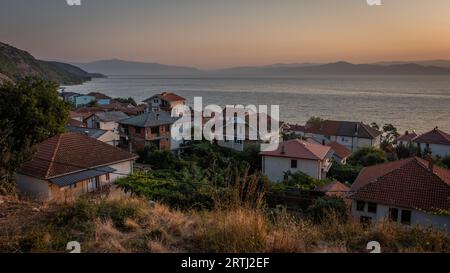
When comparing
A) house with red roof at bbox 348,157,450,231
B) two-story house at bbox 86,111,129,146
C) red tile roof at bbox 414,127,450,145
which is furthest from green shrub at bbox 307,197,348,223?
red tile roof at bbox 414,127,450,145

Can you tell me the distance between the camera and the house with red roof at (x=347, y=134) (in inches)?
1339

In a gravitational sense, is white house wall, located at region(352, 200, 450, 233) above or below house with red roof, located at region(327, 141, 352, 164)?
above

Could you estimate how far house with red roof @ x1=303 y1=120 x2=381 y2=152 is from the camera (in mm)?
34000

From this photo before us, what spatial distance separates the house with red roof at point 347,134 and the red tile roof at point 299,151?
48.0ft

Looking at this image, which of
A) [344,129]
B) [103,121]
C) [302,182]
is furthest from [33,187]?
[344,129]

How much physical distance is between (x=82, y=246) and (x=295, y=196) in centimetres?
1086

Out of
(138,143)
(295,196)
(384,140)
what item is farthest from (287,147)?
(384,140)

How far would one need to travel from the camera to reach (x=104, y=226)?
320cm

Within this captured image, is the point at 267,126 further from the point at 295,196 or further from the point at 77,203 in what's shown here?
the point at 77,203

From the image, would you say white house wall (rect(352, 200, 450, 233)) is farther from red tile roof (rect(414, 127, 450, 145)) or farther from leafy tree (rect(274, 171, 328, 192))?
red tile roof (rect(414, 127, 450, 145))

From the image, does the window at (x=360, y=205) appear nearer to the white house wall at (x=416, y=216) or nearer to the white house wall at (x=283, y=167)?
the white house wall at (x=416, y=216)

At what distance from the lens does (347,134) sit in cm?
3500

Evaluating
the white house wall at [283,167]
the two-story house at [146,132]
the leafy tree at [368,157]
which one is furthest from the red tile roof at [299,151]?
the two-story house at [146,132]

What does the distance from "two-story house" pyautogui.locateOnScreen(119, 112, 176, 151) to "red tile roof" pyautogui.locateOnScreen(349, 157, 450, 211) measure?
A: 16083 millimetres
